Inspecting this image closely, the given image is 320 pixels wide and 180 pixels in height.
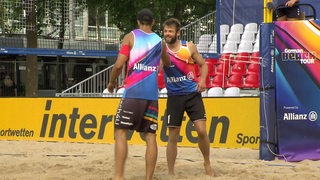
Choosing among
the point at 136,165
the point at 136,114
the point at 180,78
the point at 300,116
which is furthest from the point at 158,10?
the point at 136,114

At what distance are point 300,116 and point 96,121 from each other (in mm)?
4710

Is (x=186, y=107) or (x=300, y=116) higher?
(x=186, y=107)

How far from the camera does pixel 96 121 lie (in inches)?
460

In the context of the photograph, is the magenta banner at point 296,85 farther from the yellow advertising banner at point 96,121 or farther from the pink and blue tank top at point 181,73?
the pink and blue tank top at point 181,73

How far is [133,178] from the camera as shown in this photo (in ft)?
22.7

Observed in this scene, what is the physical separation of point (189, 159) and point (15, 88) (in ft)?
59.0

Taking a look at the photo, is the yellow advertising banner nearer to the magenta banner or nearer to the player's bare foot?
the magenta banner

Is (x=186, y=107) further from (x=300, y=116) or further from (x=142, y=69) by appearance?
(x=300, y=116)

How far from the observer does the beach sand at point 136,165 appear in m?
7.11

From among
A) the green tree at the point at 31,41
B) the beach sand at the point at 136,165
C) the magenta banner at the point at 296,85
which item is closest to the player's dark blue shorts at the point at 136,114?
the beach sand at the point at 136,165

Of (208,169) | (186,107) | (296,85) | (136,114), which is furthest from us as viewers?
(296,85)

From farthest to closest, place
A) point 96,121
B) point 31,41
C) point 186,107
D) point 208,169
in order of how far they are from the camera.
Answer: point 31,41
point 96,121
point 186,107
point 208,169

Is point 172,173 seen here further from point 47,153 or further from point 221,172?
point 47,153

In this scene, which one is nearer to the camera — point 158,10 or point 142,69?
point 142,69
